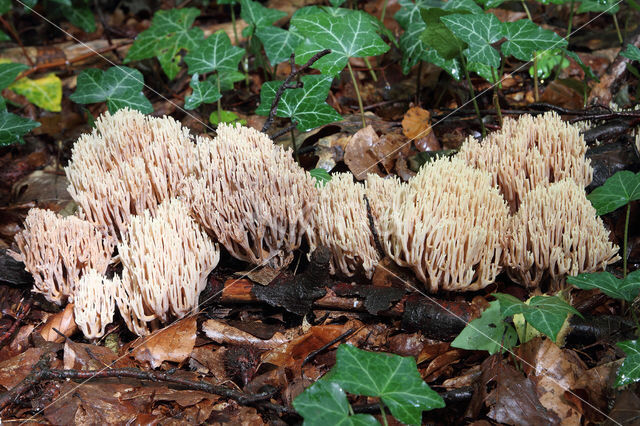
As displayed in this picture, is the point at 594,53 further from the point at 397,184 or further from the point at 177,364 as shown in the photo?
the point at 177,364

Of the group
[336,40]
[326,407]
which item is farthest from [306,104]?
[326,407]

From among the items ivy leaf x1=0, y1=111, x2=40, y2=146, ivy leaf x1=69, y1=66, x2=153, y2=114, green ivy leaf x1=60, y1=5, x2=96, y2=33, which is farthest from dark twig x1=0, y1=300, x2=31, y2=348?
green ivy leaf x1=60, y1=5, x2=96, y2=33

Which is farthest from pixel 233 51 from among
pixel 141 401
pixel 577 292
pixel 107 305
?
pixel 577 292

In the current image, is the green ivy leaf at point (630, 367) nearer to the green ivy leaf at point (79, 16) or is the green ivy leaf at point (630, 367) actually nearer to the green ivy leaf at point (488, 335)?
the green ivy leaf at point (488, 335)

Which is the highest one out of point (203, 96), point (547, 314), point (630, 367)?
point (203, 96)

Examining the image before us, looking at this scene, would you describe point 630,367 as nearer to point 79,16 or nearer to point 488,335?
point 488,335
